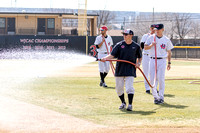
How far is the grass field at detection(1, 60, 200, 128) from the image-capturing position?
7913mm

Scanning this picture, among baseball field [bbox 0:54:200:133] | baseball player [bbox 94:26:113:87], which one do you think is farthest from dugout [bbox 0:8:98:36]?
baseball field [bbox 0:54:200:133]

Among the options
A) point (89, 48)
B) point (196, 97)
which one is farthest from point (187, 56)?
point (196, 97)

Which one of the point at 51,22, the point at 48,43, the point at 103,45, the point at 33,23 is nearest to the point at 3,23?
the point at 33,23

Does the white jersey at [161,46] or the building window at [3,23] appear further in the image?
the building window at [3,23]

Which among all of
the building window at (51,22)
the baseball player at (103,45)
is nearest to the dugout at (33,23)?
the building window at (51,22)

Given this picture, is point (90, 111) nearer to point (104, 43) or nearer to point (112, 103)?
point (112, 103)

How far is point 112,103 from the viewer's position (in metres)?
10.2

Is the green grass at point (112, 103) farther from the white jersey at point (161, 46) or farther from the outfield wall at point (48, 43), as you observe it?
the outfield wall at point (48, 43)

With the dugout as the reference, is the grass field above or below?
below

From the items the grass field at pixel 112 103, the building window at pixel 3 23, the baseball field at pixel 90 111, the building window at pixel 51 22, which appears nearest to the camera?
the baseball field at pixel 90 111

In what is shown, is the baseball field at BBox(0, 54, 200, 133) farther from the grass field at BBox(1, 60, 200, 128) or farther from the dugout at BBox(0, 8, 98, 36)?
the dugout at BBox(0, 8, 98, 36)

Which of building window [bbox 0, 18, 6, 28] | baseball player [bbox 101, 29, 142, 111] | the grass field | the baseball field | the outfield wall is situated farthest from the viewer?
building window [bbox 0, 18, 6, 28]

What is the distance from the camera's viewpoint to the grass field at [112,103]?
791cm

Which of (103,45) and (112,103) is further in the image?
(103,45)
